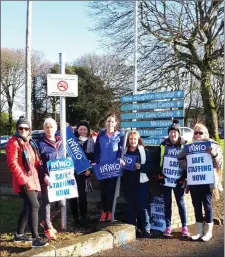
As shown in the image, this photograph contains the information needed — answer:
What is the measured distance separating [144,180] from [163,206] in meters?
0.78

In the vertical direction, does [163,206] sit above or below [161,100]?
below

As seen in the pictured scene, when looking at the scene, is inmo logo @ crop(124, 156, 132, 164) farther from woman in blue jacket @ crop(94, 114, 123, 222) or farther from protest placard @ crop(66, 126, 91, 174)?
protest placard @ crop(66, 126, 91, 174)

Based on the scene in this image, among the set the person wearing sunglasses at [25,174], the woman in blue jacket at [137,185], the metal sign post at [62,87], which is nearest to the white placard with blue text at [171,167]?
the woman in blue jacket at [137,185]

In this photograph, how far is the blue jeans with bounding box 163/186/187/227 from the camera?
647 cm

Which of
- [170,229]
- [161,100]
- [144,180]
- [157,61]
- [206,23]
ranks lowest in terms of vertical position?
[170,229]

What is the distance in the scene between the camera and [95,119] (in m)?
29.2

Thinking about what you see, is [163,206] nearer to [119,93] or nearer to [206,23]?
[206,23]

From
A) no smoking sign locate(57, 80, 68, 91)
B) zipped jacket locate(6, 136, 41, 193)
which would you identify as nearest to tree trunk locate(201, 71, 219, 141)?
no smoking sign locate(57, 80, 68, 91)

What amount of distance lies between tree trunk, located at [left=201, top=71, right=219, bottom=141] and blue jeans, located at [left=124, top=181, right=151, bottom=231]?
1069 cm

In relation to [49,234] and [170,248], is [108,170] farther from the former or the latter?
[170,248]

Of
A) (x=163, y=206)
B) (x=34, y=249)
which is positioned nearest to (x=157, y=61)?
(x=163, y=206)

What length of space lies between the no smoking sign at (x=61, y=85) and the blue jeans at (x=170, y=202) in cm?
226

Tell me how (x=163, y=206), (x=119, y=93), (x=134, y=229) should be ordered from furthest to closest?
(x=119, y=93)
(x=163, y=206)
(x=134, y=229)

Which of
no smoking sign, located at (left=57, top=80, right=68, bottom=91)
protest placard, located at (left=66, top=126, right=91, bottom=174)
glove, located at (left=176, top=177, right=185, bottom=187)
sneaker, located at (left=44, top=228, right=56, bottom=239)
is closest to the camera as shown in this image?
sneaker, located at (left=44, top=228, right=56, bottom=239)
